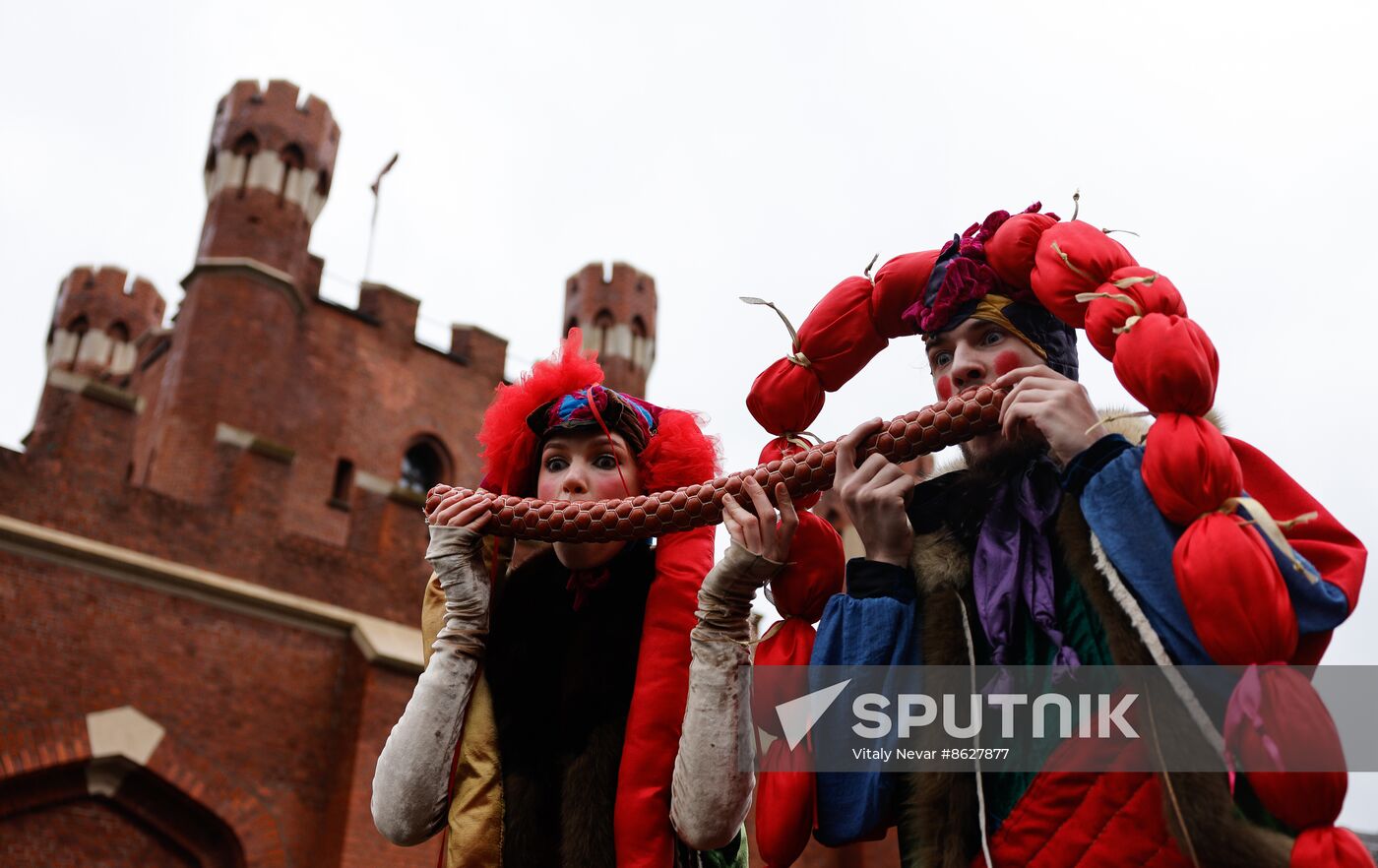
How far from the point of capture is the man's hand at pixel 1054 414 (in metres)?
2.42

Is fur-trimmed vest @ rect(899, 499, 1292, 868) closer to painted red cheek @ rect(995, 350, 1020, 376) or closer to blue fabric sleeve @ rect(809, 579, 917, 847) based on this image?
blue fabric sleeve @ rect(809, 579, 917, 847)

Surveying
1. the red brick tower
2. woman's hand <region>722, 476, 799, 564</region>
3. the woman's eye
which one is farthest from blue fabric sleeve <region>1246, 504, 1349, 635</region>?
the red brick tower

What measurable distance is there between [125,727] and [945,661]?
9816mm

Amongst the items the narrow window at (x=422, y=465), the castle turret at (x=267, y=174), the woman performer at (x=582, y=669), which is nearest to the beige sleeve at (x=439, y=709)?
the woman performer at (x=582, y=669)

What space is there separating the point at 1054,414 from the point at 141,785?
10400 millimetres

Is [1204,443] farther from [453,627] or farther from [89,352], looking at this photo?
[89,352]

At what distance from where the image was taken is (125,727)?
412 inches

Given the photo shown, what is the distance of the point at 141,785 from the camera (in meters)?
10.7

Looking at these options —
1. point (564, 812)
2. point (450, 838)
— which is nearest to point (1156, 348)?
point (564, 812)

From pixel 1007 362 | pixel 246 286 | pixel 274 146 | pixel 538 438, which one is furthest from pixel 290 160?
pixel 1007 362

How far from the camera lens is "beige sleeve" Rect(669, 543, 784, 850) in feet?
9.09

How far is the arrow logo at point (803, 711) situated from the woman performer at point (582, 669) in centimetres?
15

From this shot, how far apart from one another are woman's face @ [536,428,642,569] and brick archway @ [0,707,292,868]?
8.47 meters

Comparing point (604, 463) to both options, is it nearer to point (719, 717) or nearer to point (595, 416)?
point (595, 416)
